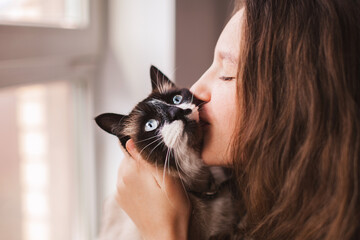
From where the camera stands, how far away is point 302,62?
2.09 ft

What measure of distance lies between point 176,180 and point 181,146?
0.35 feet

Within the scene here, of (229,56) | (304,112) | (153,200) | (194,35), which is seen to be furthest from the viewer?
(194,35)

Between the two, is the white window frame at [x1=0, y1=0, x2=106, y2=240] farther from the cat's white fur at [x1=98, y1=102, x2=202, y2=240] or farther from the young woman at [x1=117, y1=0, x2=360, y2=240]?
the young woman at [x1=117, y1=0, x2=360, y2=240]

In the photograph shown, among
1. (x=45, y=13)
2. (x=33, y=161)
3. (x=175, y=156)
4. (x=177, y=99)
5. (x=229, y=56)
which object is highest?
(x=45, y=13)

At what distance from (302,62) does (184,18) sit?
76cm

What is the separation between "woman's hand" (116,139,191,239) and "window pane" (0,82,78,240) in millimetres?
398

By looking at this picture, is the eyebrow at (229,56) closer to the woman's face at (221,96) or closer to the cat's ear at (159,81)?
the woman's face at (221,96)

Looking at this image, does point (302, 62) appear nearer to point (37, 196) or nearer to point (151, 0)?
point (151, 0)

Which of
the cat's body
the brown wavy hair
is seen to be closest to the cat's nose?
the cat's body

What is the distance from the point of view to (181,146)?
777mm

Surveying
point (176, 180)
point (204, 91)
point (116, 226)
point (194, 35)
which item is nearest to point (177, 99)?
point (204, 91)

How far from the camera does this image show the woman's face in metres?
0.75

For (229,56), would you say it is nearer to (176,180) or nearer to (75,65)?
(176,180)

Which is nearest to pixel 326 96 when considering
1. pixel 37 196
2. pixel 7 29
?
pixel 7 29
